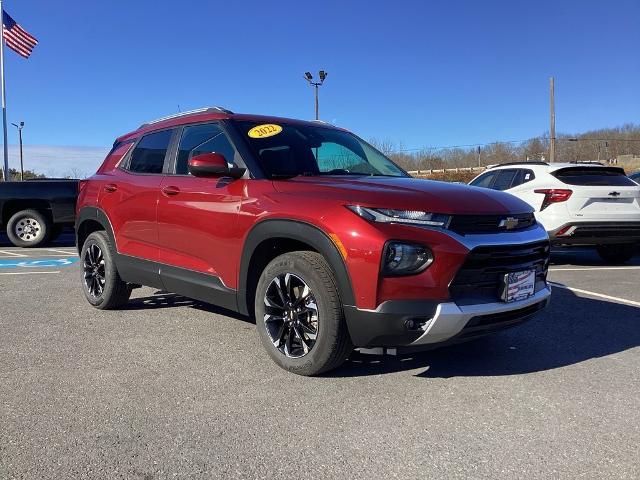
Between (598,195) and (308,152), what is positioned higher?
(308,152)

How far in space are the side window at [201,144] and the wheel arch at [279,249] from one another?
2.52 feet

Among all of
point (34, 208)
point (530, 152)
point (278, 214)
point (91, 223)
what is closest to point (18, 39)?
point (34, 208)

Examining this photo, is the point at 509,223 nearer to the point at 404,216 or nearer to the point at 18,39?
the point at 404,216

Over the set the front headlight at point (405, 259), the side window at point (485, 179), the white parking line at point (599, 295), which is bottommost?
the white parking line at point (599, 295)

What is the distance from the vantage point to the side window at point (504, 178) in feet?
29.6

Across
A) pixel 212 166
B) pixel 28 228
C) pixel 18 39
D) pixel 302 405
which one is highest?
pixel 18 39

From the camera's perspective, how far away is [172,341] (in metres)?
4.49

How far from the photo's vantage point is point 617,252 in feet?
30.1

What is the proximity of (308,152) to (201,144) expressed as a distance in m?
0.91

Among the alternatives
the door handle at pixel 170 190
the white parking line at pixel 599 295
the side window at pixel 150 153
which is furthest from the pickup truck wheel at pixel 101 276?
the white parking line at pixel 599 295

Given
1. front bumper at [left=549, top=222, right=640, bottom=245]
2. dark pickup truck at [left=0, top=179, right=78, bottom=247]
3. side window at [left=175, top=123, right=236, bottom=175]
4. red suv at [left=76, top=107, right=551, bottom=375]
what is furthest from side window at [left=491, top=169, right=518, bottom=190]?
dark pickup truck at [left=0, top=179, right=78, bottom=247]

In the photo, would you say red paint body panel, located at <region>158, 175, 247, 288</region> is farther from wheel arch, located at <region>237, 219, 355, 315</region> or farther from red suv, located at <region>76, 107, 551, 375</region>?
wheel arch, located at <region>237, 219, 355, 315</region>

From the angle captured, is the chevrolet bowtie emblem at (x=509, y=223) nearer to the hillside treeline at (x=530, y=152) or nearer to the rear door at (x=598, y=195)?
the rear door at (x=598, y=195)

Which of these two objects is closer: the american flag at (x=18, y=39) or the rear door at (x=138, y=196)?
the rear door at (x=138, y=196)
